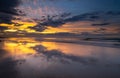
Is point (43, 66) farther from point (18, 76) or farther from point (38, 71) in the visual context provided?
point (18, 76)

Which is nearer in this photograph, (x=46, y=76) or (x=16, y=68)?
(x=46, y=76)

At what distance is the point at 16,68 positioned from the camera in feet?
29.5

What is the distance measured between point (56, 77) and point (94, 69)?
2.28 m

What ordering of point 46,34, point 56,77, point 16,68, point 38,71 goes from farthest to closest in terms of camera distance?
point 46,34 → point 16,68 → point 38,71 → point 56,77

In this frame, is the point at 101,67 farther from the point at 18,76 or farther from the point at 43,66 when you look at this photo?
the point at 18,76

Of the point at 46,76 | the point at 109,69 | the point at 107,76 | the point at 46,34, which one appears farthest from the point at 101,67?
the point at 46,34

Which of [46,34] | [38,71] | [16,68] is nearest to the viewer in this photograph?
[38,71]

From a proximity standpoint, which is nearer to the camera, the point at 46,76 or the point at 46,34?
the point at 46,76

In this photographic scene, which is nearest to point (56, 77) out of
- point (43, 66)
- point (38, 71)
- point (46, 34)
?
point (38, 71)

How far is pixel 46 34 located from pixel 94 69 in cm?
5108

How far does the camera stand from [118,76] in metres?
7.86

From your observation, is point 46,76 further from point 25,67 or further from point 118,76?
point 118,76

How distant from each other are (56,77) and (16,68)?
2.36 metres

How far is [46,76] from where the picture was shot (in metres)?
7.64
